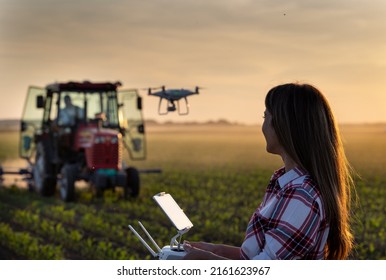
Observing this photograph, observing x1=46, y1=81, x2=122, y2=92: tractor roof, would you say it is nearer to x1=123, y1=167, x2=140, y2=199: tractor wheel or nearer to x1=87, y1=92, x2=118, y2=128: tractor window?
x1=87, y1=92, x2=118, y2=128: tractor window

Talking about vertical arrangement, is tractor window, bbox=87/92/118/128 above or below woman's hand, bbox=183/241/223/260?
above

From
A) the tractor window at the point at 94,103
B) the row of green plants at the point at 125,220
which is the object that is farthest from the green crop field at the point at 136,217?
the tractor window at the point at 94,103

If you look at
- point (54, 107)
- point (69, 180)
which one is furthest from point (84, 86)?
point (69, 180)

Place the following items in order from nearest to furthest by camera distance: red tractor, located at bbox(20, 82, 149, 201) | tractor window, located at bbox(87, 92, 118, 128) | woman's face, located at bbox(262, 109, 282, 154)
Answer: woman's face, located at bbox(262, 109, 282, 154) → tractor window, located at bbox(87, 92, 118, 128) → red tractor, located at bbox(20, 82, 149, 201)

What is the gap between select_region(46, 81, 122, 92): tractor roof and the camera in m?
9.64

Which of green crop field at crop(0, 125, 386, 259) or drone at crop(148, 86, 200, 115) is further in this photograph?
green crop field at crop(0, 125, 386, 259)

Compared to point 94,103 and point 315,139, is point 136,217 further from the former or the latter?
point 315,139

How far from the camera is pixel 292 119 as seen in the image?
7.35 feet

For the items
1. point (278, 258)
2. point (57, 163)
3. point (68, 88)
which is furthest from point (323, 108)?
point (57, 163)

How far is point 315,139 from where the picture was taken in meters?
2.24

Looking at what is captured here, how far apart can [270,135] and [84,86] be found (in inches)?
308

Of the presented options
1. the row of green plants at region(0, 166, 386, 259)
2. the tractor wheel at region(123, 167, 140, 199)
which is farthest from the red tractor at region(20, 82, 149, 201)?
the row of green plants at region(0, 166, 386, 259)
